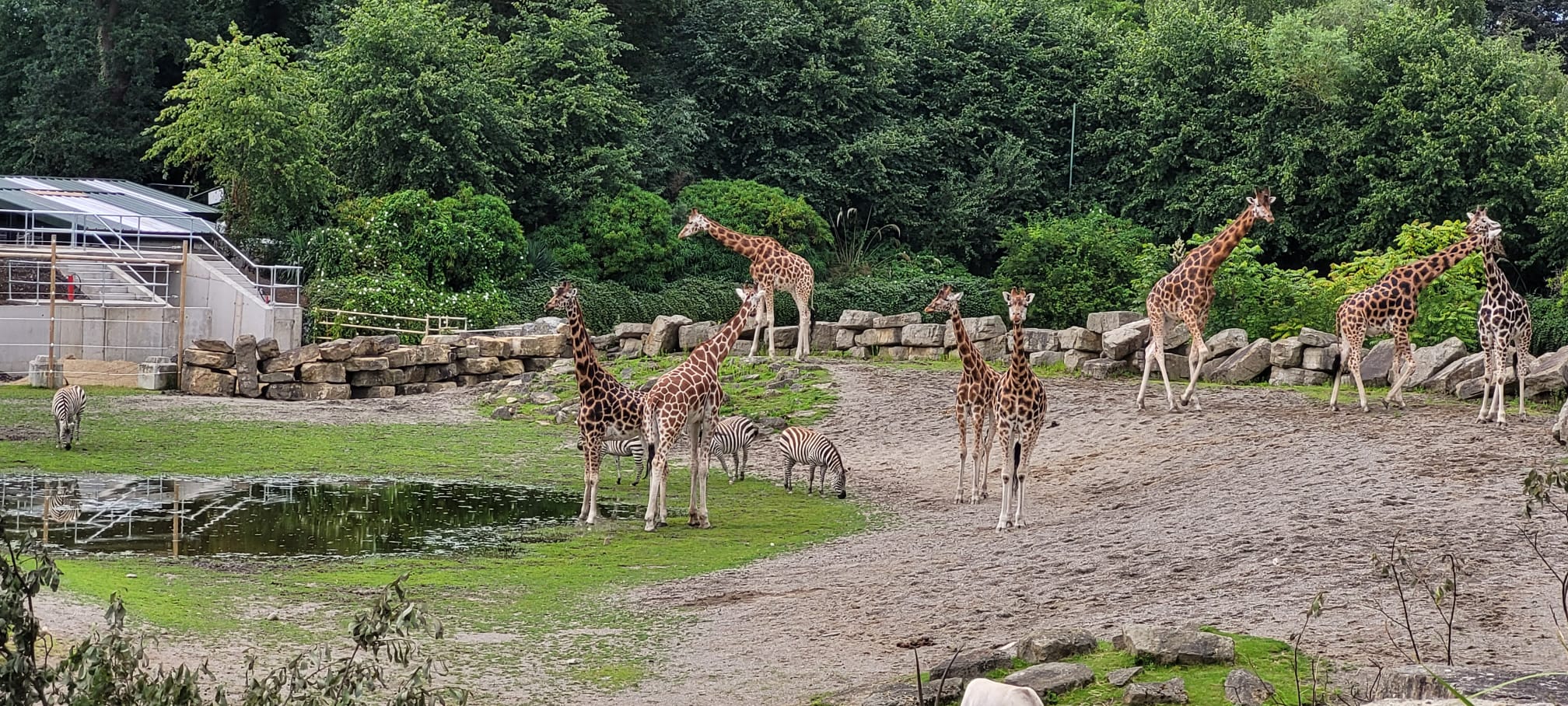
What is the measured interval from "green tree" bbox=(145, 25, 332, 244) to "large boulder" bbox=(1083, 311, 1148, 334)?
1875cm

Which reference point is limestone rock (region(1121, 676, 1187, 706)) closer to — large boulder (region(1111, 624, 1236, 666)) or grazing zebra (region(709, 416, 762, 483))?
large boulder (region(1111, 624, 1236, 666))

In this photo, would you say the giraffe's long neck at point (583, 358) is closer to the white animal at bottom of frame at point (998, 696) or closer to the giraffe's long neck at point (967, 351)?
the giraffe's long neck at point (967, 351)

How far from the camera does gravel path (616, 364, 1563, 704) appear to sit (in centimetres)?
962

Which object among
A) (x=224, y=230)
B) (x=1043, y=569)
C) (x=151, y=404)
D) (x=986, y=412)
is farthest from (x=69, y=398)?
(x=224, y=230)

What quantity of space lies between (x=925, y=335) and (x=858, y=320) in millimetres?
1517

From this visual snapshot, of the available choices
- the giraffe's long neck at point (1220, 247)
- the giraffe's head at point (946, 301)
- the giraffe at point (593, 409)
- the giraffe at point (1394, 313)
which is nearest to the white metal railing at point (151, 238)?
the giraffe at point (593, 409)

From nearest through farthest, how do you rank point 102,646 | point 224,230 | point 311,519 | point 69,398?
point 102,646 → point 311,519 → point 69,398 → point 224,230

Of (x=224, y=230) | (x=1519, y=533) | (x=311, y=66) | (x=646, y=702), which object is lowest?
(x=646, y=702)

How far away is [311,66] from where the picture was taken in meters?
40.4

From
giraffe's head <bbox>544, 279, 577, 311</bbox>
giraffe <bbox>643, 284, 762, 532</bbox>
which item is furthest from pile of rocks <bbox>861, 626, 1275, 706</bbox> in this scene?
giraffe's head <bbox>544, 279, 577, 311</bbox>

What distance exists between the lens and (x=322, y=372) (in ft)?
90.9

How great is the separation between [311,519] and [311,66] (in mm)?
26988

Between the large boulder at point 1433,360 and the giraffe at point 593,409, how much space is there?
10805mm

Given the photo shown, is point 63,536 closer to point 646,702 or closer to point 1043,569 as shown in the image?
point 646,702
